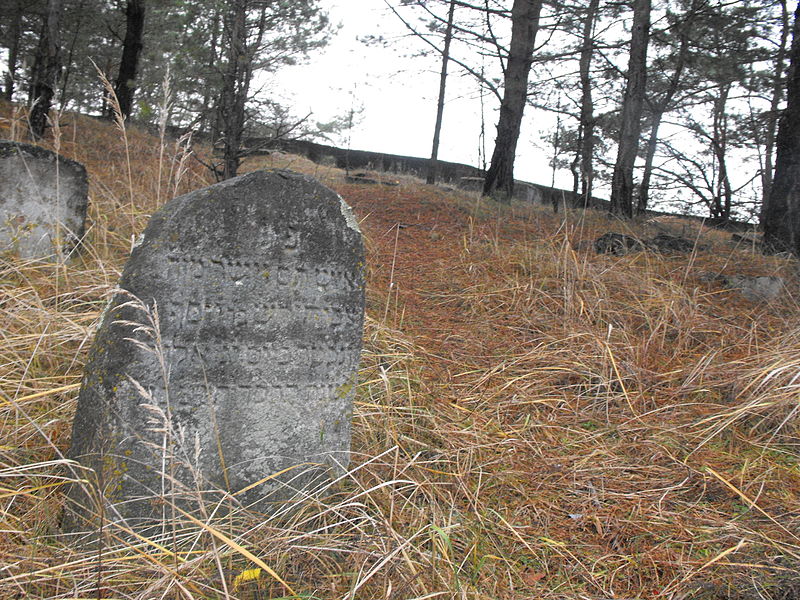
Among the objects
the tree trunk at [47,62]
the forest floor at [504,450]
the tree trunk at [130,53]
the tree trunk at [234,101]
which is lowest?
the forest floor at [504,450]

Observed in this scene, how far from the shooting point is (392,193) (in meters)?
8.04

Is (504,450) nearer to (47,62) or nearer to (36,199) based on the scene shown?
(36,199)

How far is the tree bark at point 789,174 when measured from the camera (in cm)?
554

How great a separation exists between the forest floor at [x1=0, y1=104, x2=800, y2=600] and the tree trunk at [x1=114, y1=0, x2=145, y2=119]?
8.56 metres

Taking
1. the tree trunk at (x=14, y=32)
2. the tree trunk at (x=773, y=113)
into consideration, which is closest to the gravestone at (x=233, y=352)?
the tree trunk at (x=773, y=113)

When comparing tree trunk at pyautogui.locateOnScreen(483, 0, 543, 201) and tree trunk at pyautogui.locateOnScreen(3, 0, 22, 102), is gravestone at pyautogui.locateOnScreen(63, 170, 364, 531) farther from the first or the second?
tree trunk at pyautogui.locateOnScreen(3, 0, 22, 102)

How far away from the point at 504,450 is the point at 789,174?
4910 mm

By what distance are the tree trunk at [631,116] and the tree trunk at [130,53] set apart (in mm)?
9453

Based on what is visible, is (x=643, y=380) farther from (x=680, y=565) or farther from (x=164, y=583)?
(x=164, y=583)

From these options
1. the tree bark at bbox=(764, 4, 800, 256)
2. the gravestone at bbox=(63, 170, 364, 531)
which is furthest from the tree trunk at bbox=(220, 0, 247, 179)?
the tree bark at bbox=(764, 4, 800, 256)

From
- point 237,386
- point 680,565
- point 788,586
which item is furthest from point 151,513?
point 788,586

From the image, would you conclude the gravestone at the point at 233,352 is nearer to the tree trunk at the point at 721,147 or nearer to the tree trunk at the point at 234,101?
the tree trunk at the point at 234,101

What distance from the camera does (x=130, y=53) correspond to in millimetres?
11969

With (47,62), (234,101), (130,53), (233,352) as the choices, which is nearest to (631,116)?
(234,101)
